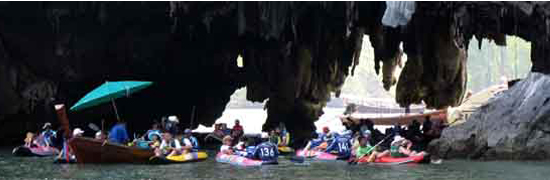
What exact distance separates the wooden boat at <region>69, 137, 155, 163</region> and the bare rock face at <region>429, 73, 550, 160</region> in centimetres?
946

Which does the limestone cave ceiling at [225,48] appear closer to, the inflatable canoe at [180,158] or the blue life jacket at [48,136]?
the blue life jacket at [48,136]

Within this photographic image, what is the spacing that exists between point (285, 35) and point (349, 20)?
5542 mm

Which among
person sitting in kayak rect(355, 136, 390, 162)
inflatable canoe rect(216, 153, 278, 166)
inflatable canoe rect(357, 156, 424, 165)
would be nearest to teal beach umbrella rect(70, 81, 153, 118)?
inflatable canoe rect(216, 153, 278, 166)

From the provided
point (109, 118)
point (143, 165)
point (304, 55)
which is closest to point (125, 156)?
point (143, 165)

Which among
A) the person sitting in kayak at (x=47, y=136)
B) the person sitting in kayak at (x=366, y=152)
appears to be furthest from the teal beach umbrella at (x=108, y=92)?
the person sitting in kayak at (x=366, y=152)

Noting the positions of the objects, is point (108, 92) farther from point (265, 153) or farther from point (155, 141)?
point (265, 153)

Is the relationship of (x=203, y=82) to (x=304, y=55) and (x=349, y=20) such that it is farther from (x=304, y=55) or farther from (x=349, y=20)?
(x=349, y=20)

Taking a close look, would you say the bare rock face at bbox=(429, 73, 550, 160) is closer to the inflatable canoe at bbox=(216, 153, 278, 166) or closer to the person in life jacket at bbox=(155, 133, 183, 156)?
the inflatable canoe at bbox=(216, 153, 278, 166)

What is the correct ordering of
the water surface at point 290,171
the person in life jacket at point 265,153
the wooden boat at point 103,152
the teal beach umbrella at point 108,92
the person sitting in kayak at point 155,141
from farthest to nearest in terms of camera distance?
the person sitting in kayak at point 155,141 < the teal beach umbrella at point 108,92 < the person in life jacket at point 265,153 < the wooden boat at point 103,152 < the water surface at point 290,171

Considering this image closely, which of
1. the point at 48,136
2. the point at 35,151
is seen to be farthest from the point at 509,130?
the point at 48,136

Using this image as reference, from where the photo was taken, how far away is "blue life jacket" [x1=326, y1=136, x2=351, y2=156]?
27625mm

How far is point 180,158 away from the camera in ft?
81.5

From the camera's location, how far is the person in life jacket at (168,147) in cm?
2483

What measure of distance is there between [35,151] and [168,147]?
580 cm
